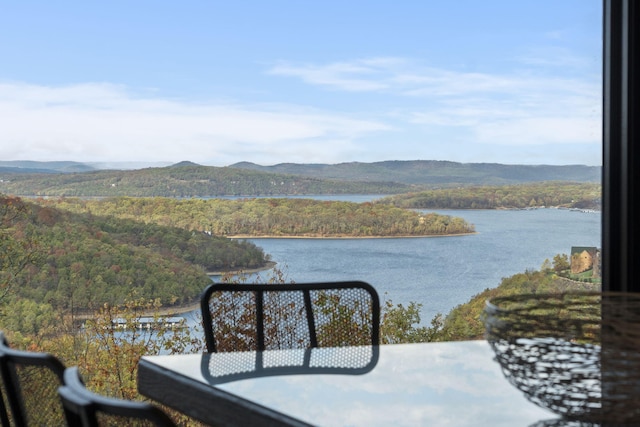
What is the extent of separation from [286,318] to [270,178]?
1938 millimetres

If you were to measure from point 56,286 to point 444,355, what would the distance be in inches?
103

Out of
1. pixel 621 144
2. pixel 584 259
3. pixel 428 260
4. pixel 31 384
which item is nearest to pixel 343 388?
pixel 31 384

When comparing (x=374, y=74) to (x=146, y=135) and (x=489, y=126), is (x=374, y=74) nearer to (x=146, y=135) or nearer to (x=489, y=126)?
(x=489, y=126)

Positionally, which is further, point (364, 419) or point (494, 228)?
point (494, 228)

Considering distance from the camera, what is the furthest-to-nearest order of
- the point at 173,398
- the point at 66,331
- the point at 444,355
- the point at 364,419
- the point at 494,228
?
the point at 494,228, the point at 66,331, the point at 444,355, the point at 173,398, the point at 364,419

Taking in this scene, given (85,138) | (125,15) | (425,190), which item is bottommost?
(425,190)

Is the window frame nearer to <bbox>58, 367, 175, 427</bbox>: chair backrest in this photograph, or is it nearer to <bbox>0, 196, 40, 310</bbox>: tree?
<bbox>58, 367, 175, 427</bbox>: chair backrest

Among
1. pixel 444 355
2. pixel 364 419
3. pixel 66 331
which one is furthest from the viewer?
pixel 66 331

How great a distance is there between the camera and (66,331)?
4.18 meters

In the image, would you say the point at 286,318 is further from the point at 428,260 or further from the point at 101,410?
the point at 428,260

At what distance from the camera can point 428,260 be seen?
4.38m

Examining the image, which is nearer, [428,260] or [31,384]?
[31,384]

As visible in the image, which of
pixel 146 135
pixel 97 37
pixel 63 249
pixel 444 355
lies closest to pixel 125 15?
pixel 97 37

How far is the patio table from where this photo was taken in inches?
62.5
